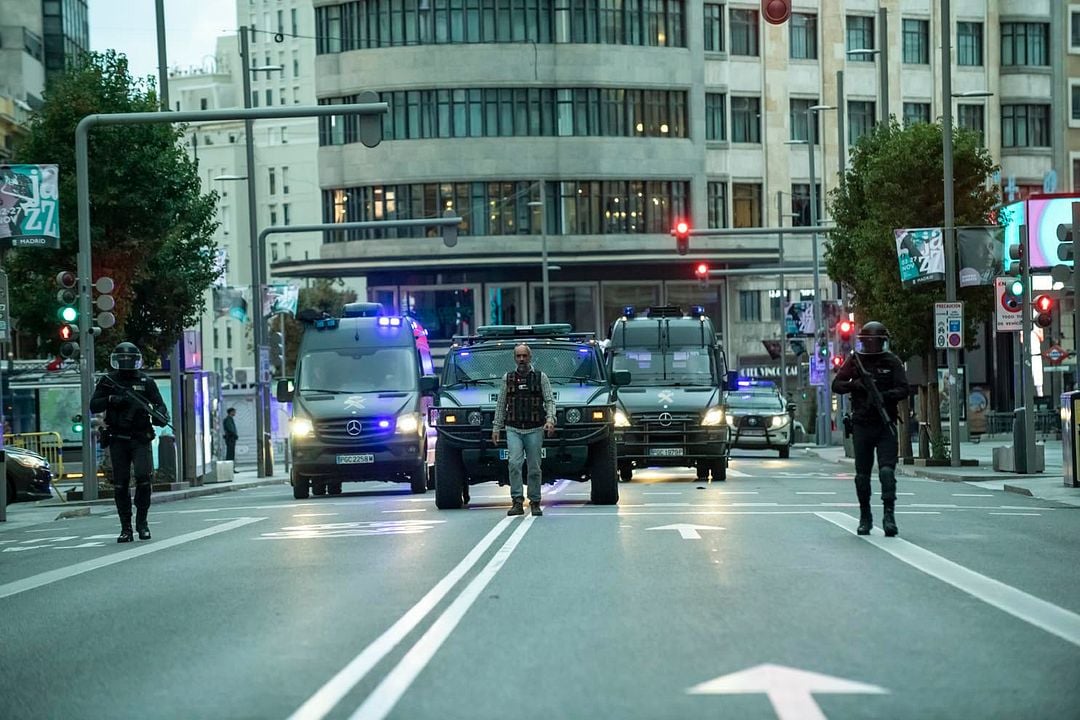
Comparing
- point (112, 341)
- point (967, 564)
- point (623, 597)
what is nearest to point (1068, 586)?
point (967, 564)

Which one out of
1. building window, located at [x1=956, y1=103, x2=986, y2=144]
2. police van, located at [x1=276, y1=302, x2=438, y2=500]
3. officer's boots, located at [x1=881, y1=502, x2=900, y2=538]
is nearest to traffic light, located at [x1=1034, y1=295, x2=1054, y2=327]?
police van, located at [x1=276, y1=302, x2=438, y2=500]

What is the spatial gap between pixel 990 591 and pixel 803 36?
234ft

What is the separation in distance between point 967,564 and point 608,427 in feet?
30.1

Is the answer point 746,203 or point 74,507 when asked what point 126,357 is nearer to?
point 74,507

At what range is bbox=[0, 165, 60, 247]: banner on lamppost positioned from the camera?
2916 centimetres

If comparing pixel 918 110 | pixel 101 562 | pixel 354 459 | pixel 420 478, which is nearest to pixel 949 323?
pixel 420 478

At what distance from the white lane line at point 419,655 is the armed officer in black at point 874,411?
4300 mm

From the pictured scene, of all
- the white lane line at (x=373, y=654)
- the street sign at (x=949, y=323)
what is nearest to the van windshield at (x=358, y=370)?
the street sign at (x=949, y=323)

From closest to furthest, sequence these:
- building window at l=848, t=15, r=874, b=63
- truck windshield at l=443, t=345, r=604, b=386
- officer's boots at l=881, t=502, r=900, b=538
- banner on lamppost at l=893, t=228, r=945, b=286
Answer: officer's boots at l=881, t=502, r=900, b=538 → truck windshield at l=443, t=345, r=604, b=386 → banner on lamppost at l=893, t=228, r=945, b=286 → building window at l=848, t=15, r=874, b=63

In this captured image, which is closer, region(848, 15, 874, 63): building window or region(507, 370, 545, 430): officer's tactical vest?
region(507, 370, 545, 430): officer's tactical vest

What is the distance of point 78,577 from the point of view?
15898 mm

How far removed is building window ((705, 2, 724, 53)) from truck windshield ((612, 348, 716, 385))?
46376 mm

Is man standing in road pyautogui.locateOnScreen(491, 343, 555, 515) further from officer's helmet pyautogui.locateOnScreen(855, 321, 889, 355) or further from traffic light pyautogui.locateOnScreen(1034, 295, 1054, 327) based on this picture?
traffic light pyautogui.locateOnScreen(1034, 295, 1054, 327)

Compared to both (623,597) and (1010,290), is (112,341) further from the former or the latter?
(623,597)
